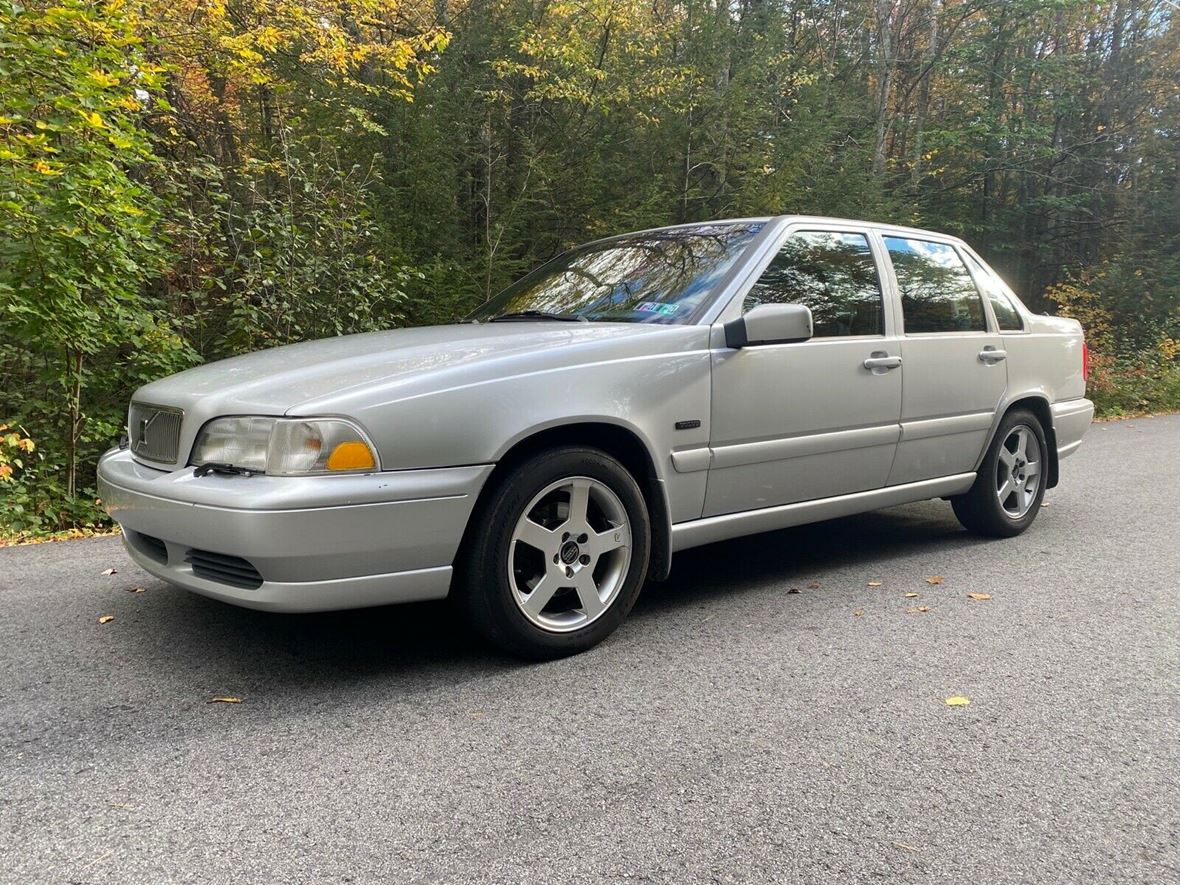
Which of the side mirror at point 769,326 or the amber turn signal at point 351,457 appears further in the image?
the side mirror at point 769,326

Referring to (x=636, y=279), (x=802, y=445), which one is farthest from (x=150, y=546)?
(x=802, y=445)

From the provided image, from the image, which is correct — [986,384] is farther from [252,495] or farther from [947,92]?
[947,92]

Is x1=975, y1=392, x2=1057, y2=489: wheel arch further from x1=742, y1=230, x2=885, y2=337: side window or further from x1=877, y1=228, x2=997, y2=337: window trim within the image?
x1=742, y1=230, x2=885, y2=337: side window

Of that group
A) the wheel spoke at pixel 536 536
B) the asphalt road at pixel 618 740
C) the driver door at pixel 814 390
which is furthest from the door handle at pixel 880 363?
the wheel spoke at pixel 536 536

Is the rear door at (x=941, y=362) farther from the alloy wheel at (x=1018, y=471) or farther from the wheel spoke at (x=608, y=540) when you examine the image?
the wheel spoke at (x=608, y=540)

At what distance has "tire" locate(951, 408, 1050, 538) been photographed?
4.95 metres

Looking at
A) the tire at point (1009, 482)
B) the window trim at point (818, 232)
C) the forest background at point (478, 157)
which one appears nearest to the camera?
the window trim at point (818, 232)

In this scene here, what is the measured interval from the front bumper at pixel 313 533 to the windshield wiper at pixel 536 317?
1.20 meters

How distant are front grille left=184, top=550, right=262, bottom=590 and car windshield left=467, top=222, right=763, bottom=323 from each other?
181 centimetres

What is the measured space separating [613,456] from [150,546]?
1.73 m

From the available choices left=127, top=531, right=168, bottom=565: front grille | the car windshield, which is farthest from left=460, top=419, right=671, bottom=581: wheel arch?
left=127, top=531, right=168, bottom=565: front grille

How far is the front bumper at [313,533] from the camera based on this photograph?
263 centimetres

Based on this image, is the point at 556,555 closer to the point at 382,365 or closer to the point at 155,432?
the point at 382,365

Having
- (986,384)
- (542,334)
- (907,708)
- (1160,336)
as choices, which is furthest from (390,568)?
(1160,336)
